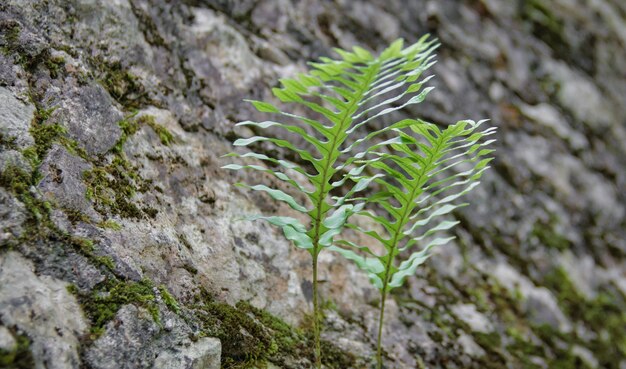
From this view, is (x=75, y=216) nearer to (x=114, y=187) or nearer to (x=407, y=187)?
(x=114, y=187)

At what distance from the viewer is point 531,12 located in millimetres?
A: 2895

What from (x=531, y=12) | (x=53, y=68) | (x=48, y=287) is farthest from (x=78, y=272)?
(x=531, y=12)

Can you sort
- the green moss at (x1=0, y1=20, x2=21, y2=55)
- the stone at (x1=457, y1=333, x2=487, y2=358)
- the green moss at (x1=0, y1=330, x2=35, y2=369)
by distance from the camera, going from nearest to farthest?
1. the green moss at (x1=0, y1=330, x2=35, y2=369)
2. the green moss at (x1=0, y1=20, x2=21, y2=55)
3. the stone at (x1=457, y1=333, x2=487, y2=358)

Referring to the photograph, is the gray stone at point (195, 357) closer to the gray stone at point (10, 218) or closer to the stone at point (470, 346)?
the gray stone at point (10, 218)

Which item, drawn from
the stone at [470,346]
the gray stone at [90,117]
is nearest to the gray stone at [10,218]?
the gray stone at [90,117]

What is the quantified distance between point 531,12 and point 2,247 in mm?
2956

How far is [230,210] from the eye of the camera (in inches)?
52.4

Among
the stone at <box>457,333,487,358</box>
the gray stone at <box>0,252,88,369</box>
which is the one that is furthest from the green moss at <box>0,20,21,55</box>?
the stone at <box>457,333,487,358</box>

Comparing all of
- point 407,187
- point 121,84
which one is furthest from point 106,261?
point 407,187

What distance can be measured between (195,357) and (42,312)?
29 centimetres

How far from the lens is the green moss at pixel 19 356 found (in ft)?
2.39

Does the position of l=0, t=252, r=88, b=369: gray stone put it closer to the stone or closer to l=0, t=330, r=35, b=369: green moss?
l=0, t=330, r=35, b=369: green moss

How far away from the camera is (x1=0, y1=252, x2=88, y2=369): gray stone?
0.78 metres

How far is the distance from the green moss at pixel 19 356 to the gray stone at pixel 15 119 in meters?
0.40
